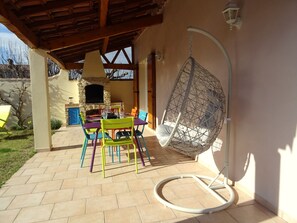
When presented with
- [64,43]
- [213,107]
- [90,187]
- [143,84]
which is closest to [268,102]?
[213,107]

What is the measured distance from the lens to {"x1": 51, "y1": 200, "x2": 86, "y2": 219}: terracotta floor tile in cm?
216

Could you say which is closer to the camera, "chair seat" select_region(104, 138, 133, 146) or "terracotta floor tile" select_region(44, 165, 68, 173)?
"chair seat" select_region(104, 138, 133, 146)

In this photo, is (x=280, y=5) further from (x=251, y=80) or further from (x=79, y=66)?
(x=79, y=66)

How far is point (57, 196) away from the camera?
8.31ft

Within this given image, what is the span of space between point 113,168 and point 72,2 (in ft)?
8.18

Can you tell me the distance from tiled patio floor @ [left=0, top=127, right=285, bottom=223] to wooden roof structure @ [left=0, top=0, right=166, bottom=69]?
2080mm

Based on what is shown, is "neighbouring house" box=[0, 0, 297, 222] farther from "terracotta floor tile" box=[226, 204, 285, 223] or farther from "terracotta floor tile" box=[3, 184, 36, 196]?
"terracotta floor tile" box=[3, 184, 36, 196]

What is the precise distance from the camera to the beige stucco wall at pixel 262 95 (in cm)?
191

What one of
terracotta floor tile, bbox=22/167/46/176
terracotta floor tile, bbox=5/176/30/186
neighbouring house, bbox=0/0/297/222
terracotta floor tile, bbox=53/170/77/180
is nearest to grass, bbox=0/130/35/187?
terracotta floor tile, bbox=5/176/30/186

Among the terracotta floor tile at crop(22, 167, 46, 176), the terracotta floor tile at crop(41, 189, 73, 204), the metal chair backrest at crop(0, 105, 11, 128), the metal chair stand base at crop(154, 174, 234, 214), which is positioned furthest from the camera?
the metal chair backrest at crop(0, 105, 11, 128)

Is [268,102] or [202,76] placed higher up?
[202,76]

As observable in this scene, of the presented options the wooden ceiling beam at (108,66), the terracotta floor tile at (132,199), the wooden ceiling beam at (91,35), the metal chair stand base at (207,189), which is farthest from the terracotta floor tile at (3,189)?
the wooden ceiling beam at (108,66)

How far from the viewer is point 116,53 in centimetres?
875

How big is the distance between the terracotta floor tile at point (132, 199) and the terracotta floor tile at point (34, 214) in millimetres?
713
